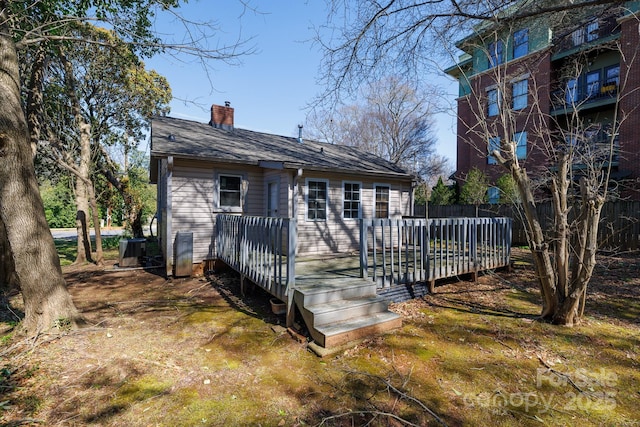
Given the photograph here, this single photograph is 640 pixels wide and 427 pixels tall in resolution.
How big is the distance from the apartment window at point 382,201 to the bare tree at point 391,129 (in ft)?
53.1

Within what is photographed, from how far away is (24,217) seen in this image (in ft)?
12.7

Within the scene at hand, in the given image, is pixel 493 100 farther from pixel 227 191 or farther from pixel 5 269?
pixel 5 269

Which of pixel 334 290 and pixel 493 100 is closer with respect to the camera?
pixel 334 290

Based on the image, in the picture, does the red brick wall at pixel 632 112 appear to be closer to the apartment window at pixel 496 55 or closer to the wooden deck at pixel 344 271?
the wooden deck at pixel 344 271

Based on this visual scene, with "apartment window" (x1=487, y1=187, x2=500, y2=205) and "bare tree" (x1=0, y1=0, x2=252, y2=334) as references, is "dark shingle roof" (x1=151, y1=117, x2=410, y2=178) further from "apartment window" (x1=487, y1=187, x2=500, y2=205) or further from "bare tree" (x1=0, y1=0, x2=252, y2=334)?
"apartment window" (x1=487, y1=187, x2=500, y2=205)

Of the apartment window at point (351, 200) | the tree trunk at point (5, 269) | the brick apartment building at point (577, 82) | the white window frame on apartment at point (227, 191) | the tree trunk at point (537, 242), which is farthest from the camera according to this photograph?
the apartment window at point (351, 200)

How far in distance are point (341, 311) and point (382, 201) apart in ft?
21.6

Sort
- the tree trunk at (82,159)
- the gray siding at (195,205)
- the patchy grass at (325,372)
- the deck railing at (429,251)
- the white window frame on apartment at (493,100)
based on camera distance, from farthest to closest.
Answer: the tree trunk at (82,159) → the gray siding at (195,205) → the deck railing at (429,251) → the white window frame on apartment at (493,100) → the patchy grass at (325,372)

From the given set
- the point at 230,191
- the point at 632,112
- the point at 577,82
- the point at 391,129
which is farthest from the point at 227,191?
the point at 391,129

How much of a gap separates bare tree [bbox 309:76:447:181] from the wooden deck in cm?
1992

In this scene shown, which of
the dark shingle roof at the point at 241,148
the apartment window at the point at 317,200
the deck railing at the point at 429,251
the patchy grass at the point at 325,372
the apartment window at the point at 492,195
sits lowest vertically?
the patchy grass at the point at 325,372

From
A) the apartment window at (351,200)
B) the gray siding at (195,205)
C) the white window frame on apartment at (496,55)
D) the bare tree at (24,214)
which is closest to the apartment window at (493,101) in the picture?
the white window frame on apartment at (496,55)

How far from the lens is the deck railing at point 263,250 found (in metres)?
4.28

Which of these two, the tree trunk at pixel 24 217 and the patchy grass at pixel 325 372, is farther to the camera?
the tree trunk at pixel 24 217
